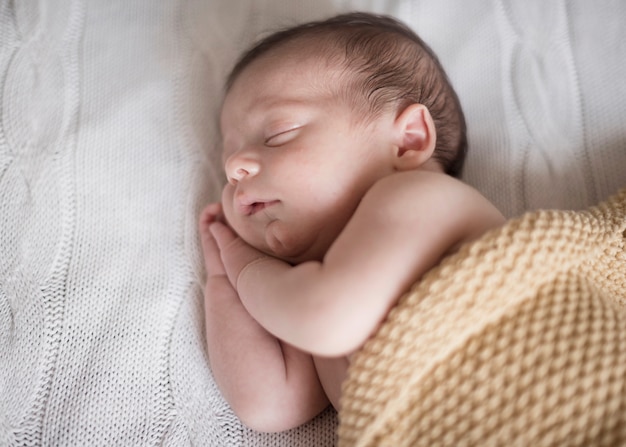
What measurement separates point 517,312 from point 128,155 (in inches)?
34.8

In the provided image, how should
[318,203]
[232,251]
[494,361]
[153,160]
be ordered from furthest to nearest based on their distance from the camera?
[153,160]
[232,251]
[318,203]
[494,361]

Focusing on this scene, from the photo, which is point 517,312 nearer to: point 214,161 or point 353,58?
point 353,58

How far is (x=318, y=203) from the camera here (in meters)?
0.91

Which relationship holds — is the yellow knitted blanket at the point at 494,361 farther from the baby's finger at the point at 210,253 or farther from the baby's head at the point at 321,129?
the baby's finger at the point at 210,253

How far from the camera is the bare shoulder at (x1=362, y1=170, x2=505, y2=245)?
0.78 metres

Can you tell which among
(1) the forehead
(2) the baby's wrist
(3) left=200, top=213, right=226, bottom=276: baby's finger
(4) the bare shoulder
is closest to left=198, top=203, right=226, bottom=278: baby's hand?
(3) left=200, top=213, right=226, bottom=276: baby's finger

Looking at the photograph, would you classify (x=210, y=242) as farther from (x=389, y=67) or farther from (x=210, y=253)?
(x=389, y=67)

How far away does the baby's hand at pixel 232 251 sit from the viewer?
1.01 metres

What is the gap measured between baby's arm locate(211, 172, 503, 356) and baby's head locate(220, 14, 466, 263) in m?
0.11

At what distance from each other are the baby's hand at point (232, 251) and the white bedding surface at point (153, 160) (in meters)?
0.10

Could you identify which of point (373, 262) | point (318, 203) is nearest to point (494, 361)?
point (373, 262)

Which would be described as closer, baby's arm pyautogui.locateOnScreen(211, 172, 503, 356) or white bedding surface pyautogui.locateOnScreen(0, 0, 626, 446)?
baby's arm pyautogui.locateOnScreen(211, 172, 503, 356)

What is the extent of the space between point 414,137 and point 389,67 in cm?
15

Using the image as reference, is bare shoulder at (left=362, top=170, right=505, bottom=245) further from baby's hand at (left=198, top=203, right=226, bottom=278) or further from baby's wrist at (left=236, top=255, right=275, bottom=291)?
baby's hand at (left=198, top=203, right=226, bottom=278)
